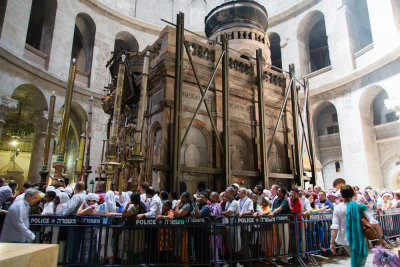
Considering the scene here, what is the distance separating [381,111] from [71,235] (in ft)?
73.9

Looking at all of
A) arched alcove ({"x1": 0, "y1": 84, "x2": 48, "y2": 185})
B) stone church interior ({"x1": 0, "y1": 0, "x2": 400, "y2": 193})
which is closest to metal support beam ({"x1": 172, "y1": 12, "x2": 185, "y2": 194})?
stone church interior ({"x1": 0, "y1": 0, "x2": 400, "y2": 193})

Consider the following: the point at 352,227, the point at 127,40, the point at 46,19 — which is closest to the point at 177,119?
the point at 352,227

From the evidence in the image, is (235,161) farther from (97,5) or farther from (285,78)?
(97,5)

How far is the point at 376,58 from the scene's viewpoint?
18047 millimetres

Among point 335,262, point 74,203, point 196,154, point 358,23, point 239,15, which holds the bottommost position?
point 335,262

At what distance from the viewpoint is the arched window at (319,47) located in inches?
1031

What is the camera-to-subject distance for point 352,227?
4043 millimetres

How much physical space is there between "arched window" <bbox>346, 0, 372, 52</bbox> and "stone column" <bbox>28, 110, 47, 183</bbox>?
23708 millimetres

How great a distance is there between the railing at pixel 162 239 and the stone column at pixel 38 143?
14.7 metres

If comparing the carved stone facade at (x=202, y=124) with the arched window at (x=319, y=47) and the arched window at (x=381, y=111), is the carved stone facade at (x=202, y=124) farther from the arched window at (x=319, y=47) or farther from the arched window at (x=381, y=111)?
the arched window at (x=319, y=47)

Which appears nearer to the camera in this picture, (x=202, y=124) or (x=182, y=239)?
(x=182, y=239)

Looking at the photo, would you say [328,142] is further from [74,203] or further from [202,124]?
[74,203]

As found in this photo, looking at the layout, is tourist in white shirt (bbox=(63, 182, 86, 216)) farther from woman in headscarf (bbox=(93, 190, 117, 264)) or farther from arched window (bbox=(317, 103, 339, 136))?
arched window (bbox=(317, 103, 339, 136))

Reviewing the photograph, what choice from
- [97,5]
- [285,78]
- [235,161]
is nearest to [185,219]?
[235,161]
